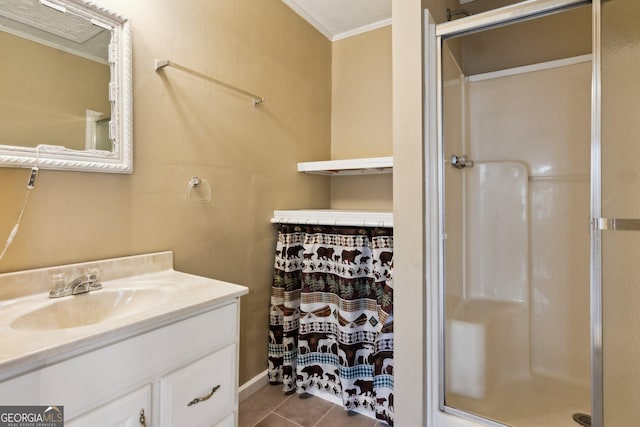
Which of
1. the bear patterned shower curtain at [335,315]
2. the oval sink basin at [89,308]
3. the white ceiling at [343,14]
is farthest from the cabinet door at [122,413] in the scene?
the white ceiling at [343,14]

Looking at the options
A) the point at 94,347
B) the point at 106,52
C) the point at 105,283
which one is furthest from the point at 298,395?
the point at 106,52

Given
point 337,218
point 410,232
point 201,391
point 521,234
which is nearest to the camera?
point 201,391

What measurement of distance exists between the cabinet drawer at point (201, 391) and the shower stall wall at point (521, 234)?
1.08m

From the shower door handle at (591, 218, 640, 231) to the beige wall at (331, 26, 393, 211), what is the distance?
51.3 inches

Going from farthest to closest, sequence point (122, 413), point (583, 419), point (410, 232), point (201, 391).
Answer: point (583, 419), point (410, 232), point (201, 391), point (122, 413)

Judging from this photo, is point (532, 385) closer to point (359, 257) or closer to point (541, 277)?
point (541, 277)

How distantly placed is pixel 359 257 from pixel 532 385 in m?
1.28

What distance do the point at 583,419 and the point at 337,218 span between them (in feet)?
5.14

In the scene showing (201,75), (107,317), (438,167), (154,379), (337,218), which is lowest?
(154,379)

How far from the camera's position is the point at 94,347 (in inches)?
29.6

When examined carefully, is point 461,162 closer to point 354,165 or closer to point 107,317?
point 354,165

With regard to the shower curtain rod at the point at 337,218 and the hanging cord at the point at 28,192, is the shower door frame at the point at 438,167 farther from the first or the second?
the hanging cord at the point at 28,192

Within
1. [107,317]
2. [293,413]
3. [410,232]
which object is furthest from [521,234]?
[107,317]

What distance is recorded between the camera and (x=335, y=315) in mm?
1785
